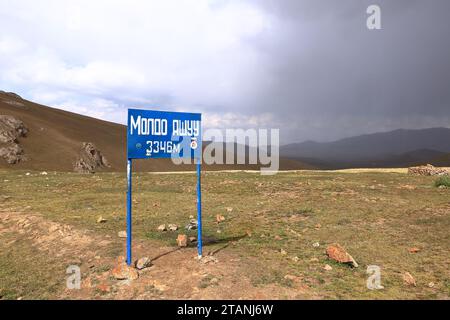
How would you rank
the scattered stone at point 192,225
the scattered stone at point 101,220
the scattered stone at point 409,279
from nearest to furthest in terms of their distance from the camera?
the scattered stone at point 409,279 → the scattered stone at point 192,225 → the scattered stone at point 101,220

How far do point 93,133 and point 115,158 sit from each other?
57.8 ft

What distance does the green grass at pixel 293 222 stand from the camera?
7301 millimetres

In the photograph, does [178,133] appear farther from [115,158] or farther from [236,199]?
[115,158]

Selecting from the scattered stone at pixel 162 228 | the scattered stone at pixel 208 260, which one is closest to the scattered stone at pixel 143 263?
the scattered stone at pixel 208 260

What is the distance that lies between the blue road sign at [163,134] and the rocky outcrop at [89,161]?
56817 millimetres

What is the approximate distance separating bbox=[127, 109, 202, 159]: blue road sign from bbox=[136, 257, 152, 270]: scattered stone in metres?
2.23

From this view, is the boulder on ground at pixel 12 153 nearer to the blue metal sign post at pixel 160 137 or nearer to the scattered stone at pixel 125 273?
the blue metal sign post at pixel 160 137

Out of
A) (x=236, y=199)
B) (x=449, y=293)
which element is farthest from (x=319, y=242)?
(x=236, y=199)

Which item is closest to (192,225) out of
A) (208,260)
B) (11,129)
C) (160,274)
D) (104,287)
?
(208,260)

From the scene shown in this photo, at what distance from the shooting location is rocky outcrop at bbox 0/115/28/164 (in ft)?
187
